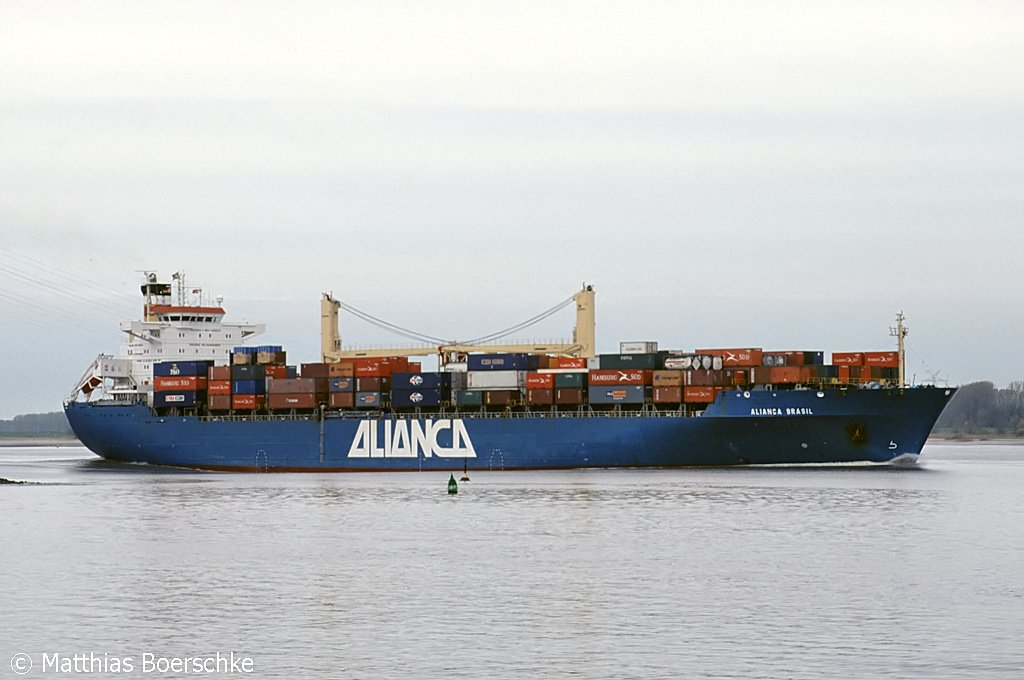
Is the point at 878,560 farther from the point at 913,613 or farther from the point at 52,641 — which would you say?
the point at 52,641

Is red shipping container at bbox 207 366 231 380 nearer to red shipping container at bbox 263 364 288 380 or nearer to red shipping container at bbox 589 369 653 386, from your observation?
red shipping container at bbox 263 364 288 380

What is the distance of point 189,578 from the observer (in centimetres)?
2973

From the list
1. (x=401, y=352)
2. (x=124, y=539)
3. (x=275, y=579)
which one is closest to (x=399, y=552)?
(x=275, y=579)

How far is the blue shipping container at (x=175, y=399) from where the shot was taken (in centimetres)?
7494

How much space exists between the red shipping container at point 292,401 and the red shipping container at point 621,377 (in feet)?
49.3

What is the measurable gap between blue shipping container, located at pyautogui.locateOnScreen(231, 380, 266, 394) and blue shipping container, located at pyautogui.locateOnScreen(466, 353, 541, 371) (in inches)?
450

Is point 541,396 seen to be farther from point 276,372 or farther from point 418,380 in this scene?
point 276,372

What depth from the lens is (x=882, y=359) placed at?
66125 mm

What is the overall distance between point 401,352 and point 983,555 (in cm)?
4285

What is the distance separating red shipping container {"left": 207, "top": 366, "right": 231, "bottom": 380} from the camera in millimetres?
74125

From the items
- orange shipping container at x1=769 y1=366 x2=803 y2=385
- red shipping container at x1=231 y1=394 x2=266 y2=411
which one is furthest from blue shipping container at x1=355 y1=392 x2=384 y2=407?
orange shipping container at x1=769 y1=366 x2=803 y2=385

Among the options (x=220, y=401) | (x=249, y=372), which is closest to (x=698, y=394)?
(x=249, y=372)

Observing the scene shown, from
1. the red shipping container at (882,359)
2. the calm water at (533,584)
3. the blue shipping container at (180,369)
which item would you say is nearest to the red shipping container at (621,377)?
the red shipping container at (882,359)

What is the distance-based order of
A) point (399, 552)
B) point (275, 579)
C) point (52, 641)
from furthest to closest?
point (399, 552)
point (275, 579)
point (52, 641)
